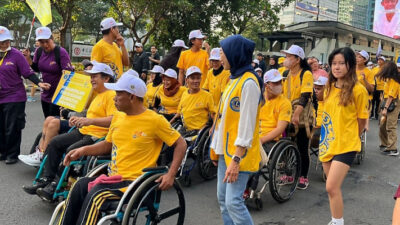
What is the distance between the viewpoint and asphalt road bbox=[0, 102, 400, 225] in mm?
3729

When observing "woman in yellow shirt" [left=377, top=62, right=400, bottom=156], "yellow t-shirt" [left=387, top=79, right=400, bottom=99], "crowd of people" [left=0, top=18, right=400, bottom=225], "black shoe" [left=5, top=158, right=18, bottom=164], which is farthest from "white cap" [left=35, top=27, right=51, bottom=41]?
"yellow t-shirt" [left=387, top=79, right=400, bottom=99]

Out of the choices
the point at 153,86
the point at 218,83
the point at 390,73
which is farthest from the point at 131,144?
the point at 390,73

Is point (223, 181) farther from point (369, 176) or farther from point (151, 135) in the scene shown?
point (369, 176)

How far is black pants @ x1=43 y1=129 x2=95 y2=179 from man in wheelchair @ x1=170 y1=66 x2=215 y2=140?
1.45 metres

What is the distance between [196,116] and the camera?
491cm

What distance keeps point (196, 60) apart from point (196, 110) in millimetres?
1678

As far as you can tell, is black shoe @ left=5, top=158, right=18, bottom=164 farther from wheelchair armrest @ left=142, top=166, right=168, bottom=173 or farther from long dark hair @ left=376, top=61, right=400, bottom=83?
long dark hair @ left=376, top=61, right=400, bottom=83

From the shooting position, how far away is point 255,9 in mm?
17031

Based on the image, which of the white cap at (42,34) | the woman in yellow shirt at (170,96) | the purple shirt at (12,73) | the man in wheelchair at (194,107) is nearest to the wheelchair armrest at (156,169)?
the man in wheelchair at (194,107)

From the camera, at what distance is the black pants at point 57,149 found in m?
3.76

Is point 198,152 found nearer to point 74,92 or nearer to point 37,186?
point 74,92

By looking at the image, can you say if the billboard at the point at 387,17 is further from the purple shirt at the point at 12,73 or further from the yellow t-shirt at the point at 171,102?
the purple shirt at the point at 12,73

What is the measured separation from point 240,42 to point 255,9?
15.3m

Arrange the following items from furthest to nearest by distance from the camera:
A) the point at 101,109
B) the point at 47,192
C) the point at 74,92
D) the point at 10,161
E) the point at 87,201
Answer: the point at 10,161 → the point at 74,92 → the point at 101,109 → the point at 47,192 → the point at 87,201
